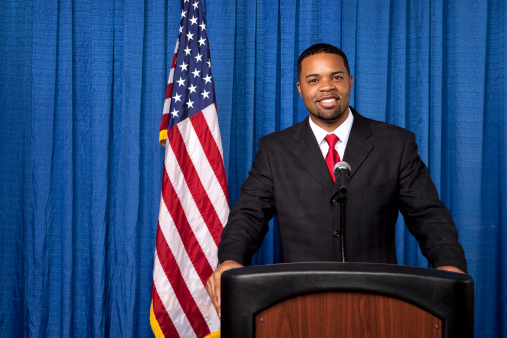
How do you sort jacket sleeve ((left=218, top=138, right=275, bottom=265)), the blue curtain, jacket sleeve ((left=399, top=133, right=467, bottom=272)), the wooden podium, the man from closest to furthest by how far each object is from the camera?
1. the wooden podium
2. jacket sleeve ((left=399, top=133, right=467, bottom=272))
3. jacket sleeve ((left=218, top=138, right=275, bottom=265))
4. the man
5. the blue curtain

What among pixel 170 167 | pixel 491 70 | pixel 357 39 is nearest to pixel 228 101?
pixel 170 167

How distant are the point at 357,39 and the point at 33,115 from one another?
6.89 feet

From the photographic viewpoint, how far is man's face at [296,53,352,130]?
1.94 metres

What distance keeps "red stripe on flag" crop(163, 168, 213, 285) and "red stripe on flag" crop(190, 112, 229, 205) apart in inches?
10.0

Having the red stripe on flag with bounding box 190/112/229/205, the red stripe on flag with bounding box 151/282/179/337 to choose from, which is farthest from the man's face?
the red stripe on flag with bounding box 151/282/179/337

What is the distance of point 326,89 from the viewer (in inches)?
76.3

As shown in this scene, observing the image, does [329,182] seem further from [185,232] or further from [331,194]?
[185,232]

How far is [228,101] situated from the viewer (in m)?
3.01

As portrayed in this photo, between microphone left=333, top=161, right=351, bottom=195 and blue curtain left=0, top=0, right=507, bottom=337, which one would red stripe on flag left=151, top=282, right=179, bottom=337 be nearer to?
blue curtain left=0, top=0, right=507, bottom=337

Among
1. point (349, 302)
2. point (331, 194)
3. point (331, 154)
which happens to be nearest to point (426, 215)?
point (331, 194)

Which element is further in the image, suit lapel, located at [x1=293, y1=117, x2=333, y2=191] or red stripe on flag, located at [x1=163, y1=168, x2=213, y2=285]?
red stripe on flag, located at [x1=163, y1=168, x2=213, y2=285]

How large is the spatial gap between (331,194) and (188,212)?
108 centimetres

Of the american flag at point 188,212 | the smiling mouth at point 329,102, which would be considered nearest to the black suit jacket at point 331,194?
the smiling mouth at point 329,102

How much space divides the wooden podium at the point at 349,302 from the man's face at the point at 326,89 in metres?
1.12
